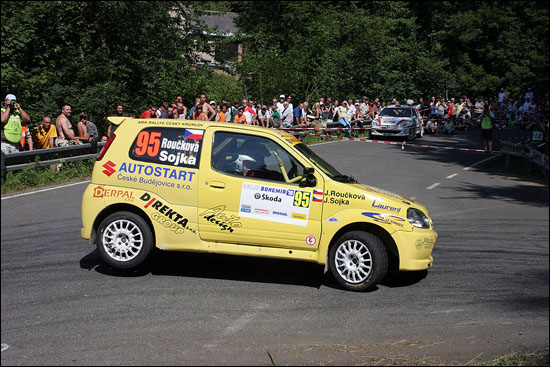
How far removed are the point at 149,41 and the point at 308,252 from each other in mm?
25697

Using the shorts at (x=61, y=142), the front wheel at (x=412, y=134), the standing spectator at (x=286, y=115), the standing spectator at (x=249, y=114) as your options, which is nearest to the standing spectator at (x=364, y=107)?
the front wheel at (x=412, y=134)

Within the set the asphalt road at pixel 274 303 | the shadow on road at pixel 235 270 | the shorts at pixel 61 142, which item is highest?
the shorts at pixel 61 142

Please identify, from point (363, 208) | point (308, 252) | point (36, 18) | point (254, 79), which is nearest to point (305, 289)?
point (308, 252)

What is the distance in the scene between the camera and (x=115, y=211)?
884cm

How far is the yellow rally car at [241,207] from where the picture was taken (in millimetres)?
8484

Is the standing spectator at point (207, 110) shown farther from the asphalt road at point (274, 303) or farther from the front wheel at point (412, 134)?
the front wheel at point (412, 134)

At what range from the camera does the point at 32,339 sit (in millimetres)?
6012

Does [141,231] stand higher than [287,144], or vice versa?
[287,144]

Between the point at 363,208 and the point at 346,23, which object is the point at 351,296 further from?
the point at 346,23

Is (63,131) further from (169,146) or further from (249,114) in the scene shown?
(249,114)

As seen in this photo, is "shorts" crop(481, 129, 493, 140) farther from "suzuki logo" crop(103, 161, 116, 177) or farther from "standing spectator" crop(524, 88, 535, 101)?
"standing spectator" crop(524, 88, 535, 101)

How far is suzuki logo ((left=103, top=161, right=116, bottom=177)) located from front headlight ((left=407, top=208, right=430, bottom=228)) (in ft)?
12.7

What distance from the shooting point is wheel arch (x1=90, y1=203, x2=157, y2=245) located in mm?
8742

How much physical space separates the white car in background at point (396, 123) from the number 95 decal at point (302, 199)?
2541cm
